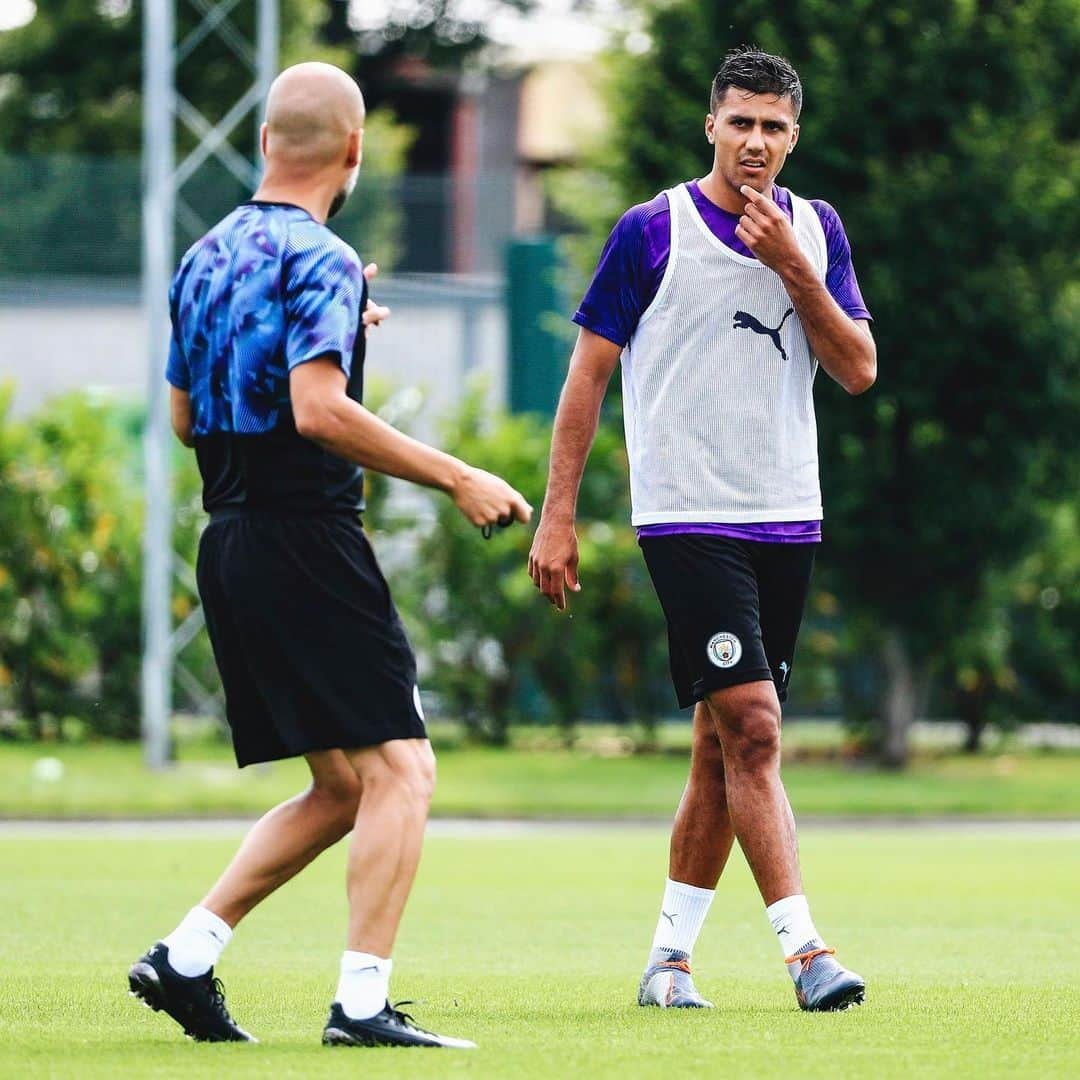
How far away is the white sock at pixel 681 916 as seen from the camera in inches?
238

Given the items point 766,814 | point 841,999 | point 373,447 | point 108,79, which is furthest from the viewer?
point 108,79

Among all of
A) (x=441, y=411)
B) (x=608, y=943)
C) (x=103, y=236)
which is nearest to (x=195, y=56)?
(x=103, y=236)

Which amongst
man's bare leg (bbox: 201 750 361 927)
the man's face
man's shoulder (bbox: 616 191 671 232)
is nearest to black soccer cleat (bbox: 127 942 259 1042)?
man's bare leg (bbox: 201 750 361 927)

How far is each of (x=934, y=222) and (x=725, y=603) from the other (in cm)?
1033

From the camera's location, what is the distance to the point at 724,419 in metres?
5.91

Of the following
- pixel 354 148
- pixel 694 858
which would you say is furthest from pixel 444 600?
pixel 354 148

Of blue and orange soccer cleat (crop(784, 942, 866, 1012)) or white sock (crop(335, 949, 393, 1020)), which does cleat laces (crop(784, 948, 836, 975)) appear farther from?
white sock (crop(335, 949, 393, 1020))

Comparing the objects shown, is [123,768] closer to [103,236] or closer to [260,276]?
[103,236]

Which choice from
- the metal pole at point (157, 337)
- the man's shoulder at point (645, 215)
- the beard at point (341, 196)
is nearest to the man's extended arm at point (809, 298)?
the man's shoulder at point (645, 215)

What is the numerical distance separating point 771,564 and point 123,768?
35.6 feet

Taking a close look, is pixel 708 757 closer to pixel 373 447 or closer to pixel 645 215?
pixel 645 215

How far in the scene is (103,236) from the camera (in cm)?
2280

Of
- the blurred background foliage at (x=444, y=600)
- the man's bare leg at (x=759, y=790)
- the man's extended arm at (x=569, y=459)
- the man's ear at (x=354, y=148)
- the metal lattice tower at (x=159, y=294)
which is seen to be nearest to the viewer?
the man's ear at (x=354, y=148)

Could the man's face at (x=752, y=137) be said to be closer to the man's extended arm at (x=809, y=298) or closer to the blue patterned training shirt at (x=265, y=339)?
the man's extended arm at (x=809, y=298)
